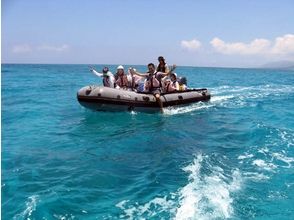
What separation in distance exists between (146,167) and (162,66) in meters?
7.24

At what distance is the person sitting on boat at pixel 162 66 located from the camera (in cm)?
1361

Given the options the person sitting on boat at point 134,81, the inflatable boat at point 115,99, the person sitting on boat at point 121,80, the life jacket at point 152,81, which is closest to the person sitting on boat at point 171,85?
the life jacket at point 152,81

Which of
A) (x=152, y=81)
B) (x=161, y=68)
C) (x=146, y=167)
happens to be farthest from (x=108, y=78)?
(x=146, y=167)

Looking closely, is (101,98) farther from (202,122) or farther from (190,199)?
(190,199)

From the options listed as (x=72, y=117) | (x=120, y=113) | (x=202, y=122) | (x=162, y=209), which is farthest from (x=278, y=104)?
(x=162, y=209)

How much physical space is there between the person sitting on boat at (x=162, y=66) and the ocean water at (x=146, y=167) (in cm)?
180

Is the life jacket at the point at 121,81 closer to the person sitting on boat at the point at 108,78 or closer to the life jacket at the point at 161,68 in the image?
the person sitting on boat at the point at 108,78

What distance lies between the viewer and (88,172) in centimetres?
677

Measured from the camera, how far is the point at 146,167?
7086mm

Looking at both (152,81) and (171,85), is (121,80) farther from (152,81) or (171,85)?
(171,85)

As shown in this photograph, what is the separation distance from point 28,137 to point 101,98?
132 inches

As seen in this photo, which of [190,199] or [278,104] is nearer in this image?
[190,199]

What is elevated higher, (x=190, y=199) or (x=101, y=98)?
(x=101, y=98)

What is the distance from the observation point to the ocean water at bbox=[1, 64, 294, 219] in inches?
209
